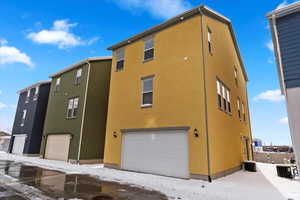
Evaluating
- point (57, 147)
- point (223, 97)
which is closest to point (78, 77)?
point (57, 147)

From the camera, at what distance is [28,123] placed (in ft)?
69.2

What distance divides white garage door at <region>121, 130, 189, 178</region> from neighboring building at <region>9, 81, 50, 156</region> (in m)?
14.9

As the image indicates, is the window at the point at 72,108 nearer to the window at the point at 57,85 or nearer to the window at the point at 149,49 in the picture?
the window at the point at 57,85

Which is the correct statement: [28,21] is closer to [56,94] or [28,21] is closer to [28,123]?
[56,94]

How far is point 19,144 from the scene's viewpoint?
70.9 feet

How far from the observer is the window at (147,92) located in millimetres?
10891

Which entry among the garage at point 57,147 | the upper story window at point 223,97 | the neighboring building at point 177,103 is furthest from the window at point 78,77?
the upper story window at point 223,97

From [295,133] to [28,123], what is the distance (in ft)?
84.3

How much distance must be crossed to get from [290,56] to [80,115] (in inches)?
579

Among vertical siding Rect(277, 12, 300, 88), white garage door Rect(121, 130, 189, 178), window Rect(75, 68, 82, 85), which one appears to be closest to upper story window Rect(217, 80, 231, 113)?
white garage door Rect(121, 130, 189, 178)

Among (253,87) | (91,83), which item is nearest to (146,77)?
(91,83)

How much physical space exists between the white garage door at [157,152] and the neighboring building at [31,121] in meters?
14.9

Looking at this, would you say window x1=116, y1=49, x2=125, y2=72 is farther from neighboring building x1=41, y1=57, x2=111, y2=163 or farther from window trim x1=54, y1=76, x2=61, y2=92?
window trim x1=54, y1=76, x2=61, y2=92

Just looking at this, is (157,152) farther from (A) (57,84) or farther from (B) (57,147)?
(A) (57,84)
